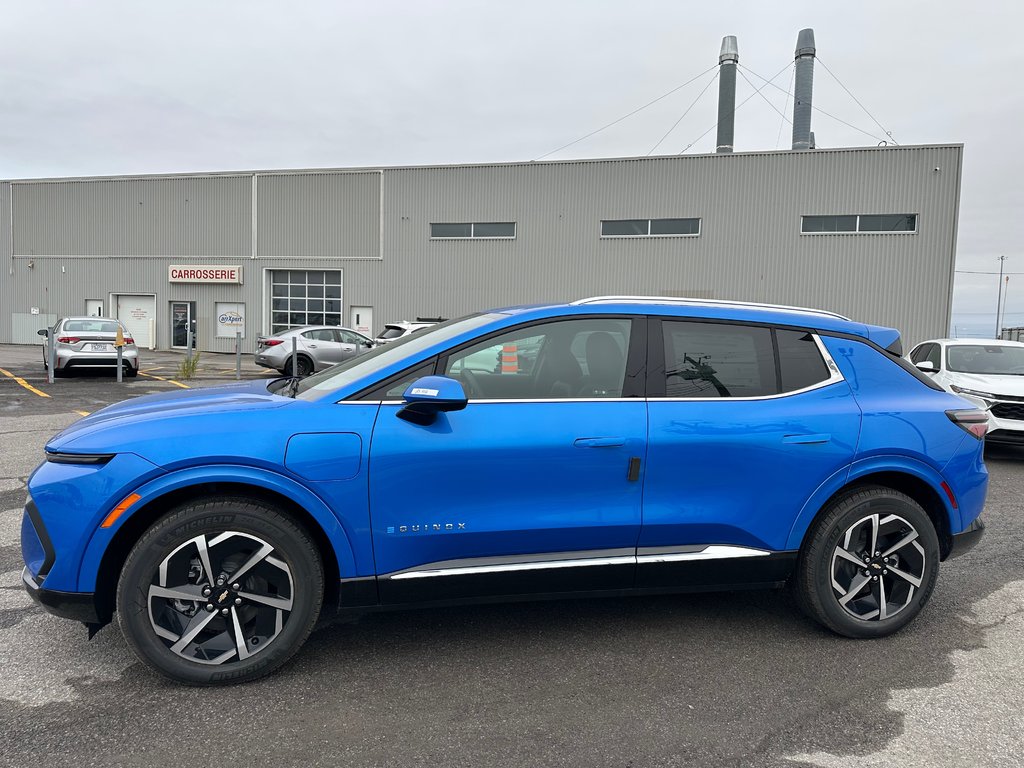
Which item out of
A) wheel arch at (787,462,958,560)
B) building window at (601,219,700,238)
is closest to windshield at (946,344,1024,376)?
wheel arch at (787,462,958,560)

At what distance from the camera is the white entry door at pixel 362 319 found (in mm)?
27359

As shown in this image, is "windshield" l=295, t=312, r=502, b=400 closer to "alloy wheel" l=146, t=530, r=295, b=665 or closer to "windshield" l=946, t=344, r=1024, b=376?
"alloy wheel" l=146, t=530, r=295, b=665

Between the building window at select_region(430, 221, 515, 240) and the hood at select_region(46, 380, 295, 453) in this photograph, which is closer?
the hood at select_region(46, 380, 295, 453)

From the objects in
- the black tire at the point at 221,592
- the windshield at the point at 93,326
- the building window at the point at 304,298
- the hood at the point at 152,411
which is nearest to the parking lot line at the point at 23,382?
the windshield at the point at 93,326

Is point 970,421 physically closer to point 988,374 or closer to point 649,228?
point 988,374

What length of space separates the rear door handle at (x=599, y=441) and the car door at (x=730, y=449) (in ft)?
0.48

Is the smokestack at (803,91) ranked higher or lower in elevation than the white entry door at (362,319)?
higher

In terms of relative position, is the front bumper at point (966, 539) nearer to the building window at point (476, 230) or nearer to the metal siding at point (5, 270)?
the building window at point (476, 230)

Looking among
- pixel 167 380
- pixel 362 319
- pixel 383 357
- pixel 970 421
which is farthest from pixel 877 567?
pixel 362 319

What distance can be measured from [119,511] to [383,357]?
1252mm

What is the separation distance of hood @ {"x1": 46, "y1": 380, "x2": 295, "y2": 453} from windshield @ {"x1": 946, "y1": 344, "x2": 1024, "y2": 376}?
31.4ft

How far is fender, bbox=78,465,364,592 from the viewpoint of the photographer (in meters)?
2.68

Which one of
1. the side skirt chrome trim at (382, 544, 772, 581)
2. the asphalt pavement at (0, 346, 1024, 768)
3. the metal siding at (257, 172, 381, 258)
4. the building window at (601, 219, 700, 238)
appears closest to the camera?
the asphalt pavement at (0, 346, 1024, 768)

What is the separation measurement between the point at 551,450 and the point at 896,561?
1.86m
